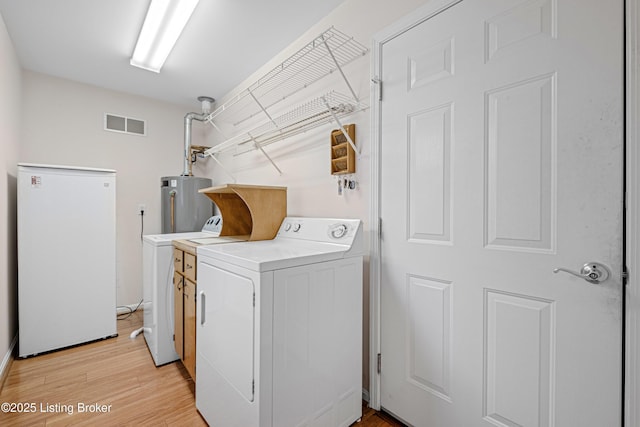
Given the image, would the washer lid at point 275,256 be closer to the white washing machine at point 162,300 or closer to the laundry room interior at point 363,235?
the laundry room interior at point 363,235

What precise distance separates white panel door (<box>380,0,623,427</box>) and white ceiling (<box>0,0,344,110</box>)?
37.5 inches

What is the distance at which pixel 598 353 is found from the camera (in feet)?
3.22

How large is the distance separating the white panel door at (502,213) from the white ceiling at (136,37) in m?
0.95

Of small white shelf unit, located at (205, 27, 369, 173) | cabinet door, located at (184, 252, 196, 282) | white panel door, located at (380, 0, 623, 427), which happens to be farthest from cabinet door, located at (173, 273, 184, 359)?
white panel door, located at (380, 0, 623, 427)

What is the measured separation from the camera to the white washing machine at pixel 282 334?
4.02ft

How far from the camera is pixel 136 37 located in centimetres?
225

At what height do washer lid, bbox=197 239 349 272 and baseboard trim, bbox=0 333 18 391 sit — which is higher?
washer lid, bbox=197 239 349 272

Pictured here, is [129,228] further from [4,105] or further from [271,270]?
[271,270]

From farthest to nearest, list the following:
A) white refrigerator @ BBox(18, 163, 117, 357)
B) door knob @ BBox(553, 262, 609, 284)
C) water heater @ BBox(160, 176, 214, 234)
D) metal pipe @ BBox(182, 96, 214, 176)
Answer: metal pipe @ BBox(182, 96, 214, 176) → water heater @ BBox(160, 176, 214, 234) → white refrigerator @ BBox(18, 163, 117, 357) → door knob @ BBox(553, 262, 609, 284)

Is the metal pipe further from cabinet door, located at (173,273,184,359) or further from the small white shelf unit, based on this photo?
cabinet door, located at (173,273,184,359)

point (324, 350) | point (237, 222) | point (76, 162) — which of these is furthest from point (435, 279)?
point (76, 162)

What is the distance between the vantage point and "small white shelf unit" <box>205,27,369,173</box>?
1.81 metres

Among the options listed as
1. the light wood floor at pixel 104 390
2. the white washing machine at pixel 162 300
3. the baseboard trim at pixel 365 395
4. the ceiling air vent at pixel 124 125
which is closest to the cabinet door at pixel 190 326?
the light wood floor at pixel 104 390

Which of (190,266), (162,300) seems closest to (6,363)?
(162,300)
